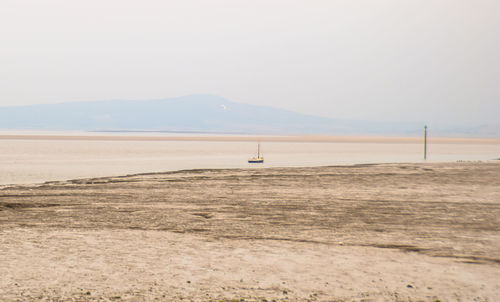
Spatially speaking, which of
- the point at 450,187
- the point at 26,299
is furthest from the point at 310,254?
the point at 450,187

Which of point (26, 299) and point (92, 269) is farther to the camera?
point (92, 269)

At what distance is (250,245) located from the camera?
10.6 metres

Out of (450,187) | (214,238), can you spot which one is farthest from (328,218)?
(450,187)

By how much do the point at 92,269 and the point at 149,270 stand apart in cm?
102

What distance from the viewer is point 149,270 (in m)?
8.82

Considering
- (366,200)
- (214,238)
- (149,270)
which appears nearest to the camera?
(149,270)

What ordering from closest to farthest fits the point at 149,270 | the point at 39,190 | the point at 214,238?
the point at 149,270
the point at 214,238
the point at 39,190

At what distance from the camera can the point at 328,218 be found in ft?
45.2

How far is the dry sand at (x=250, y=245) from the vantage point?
7.84 meters

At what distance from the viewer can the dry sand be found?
784cm

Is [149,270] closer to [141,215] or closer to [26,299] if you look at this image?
[26,299]

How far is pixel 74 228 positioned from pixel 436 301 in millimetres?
8702

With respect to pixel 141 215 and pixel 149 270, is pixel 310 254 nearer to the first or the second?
pixel 149 270

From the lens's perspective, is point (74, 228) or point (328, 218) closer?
point (74, 228)
